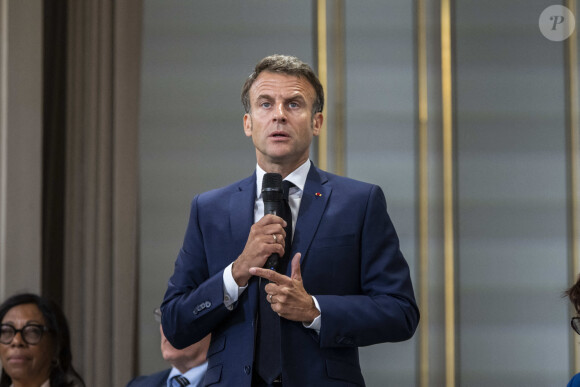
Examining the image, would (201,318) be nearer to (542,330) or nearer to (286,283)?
(286,283)

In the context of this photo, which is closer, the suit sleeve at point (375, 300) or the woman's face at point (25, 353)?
the suit sleeve at point (375, 300)

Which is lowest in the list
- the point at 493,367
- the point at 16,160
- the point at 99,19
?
the point at 493,367

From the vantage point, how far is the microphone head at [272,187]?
186 centimetres

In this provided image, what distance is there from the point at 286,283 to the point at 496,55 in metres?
2.38

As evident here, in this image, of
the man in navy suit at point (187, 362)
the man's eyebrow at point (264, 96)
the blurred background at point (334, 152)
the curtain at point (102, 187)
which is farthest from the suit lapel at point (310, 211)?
the curtain at point (102, 187)

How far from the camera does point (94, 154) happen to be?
3.70 m

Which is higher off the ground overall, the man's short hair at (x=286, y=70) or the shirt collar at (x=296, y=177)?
the man's short hair at (x=286, y=70)

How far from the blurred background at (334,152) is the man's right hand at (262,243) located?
1.92 metres

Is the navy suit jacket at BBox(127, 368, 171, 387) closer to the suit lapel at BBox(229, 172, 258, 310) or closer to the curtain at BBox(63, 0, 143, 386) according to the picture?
the curtain at BBox(63, 0, 143, 386)

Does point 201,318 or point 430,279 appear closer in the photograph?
point 201,318

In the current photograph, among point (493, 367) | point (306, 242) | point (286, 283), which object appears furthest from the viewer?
point (493, 367)

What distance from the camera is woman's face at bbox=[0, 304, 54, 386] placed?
2.96 m

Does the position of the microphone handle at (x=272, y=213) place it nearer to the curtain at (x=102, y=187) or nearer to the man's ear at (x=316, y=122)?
the man's ear at (x=316, y=122)

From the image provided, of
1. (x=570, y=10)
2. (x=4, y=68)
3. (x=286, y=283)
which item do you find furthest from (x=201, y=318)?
(x=570, y=10)
